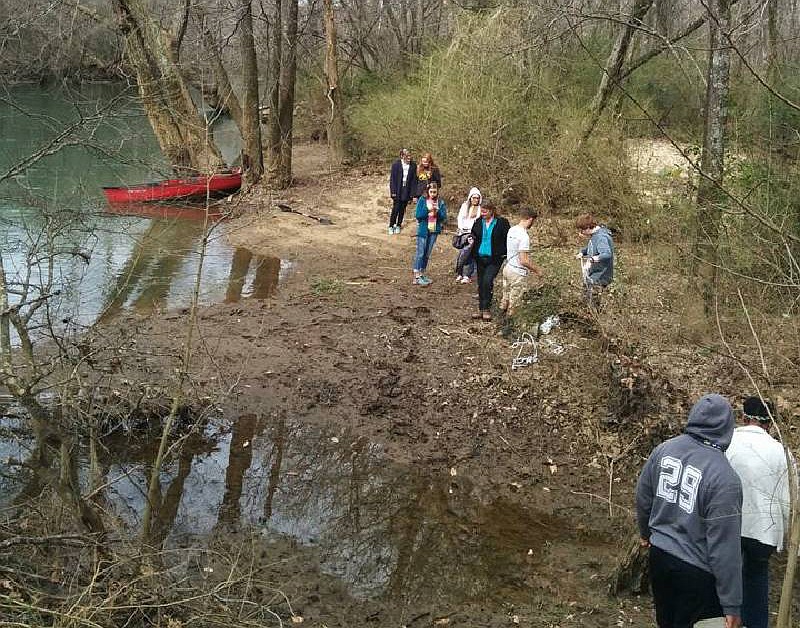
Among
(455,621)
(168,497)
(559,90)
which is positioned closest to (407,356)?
(168,497)

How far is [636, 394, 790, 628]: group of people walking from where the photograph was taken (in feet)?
12.8

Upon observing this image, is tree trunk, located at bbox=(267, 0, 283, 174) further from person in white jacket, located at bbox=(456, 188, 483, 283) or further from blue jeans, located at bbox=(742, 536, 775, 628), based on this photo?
blue jeans, located at bbox=(742, 536, 775, 628)

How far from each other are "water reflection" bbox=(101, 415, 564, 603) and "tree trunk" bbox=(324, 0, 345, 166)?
15.2 meters

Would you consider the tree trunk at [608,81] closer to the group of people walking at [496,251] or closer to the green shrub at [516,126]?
the green shrub at [516,126]

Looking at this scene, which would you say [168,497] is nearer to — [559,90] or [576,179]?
[576,179]

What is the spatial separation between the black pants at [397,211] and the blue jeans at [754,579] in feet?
37.5

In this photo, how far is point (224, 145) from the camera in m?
30.8

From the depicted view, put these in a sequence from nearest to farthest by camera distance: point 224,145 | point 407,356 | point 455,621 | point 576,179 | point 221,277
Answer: point 455,621
point 407,356
point 221,277
point 576,179
point 224,145

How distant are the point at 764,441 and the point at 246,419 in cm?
518

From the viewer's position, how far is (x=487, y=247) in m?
10.0

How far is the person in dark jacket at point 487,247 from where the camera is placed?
9992 millimetres

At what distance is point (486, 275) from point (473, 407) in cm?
249

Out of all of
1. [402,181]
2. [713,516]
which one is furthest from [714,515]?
[402,181]

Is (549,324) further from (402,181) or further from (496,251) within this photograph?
(402,181)
